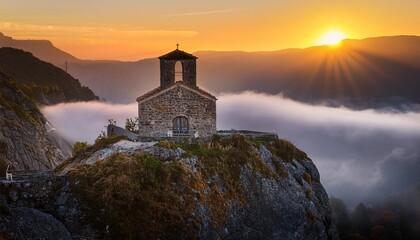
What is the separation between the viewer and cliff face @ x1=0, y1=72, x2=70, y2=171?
71.5m

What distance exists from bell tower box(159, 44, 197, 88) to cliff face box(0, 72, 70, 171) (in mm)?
18891

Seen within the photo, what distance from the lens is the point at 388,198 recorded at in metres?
157

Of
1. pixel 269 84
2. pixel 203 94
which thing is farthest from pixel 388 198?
pixel 203 94

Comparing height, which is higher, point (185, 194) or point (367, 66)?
point (367, 66)

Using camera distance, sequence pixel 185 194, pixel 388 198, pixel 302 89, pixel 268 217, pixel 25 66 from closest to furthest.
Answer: pixel 185 194, pixel 268 217, pixel 388 198, pixel 25 66, pixel 302 89

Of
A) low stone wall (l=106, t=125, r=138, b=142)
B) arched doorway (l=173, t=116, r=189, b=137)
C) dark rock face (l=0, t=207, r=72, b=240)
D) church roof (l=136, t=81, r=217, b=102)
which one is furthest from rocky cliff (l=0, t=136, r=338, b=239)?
church roof (l=136, t=81, r=217, b=102)

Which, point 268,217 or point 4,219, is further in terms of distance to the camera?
point 268,217

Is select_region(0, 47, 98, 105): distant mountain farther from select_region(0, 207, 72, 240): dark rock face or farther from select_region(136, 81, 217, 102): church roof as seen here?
select_region(0, 207, 72, 240): dark rock face

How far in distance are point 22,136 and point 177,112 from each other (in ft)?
103

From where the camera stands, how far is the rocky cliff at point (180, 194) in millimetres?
35750

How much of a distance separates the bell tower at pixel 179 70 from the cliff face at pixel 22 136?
1889cm

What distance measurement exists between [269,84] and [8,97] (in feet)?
343

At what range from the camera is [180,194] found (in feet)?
Result: 130

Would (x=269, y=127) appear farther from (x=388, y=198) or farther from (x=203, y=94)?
(x=203, y=94)
